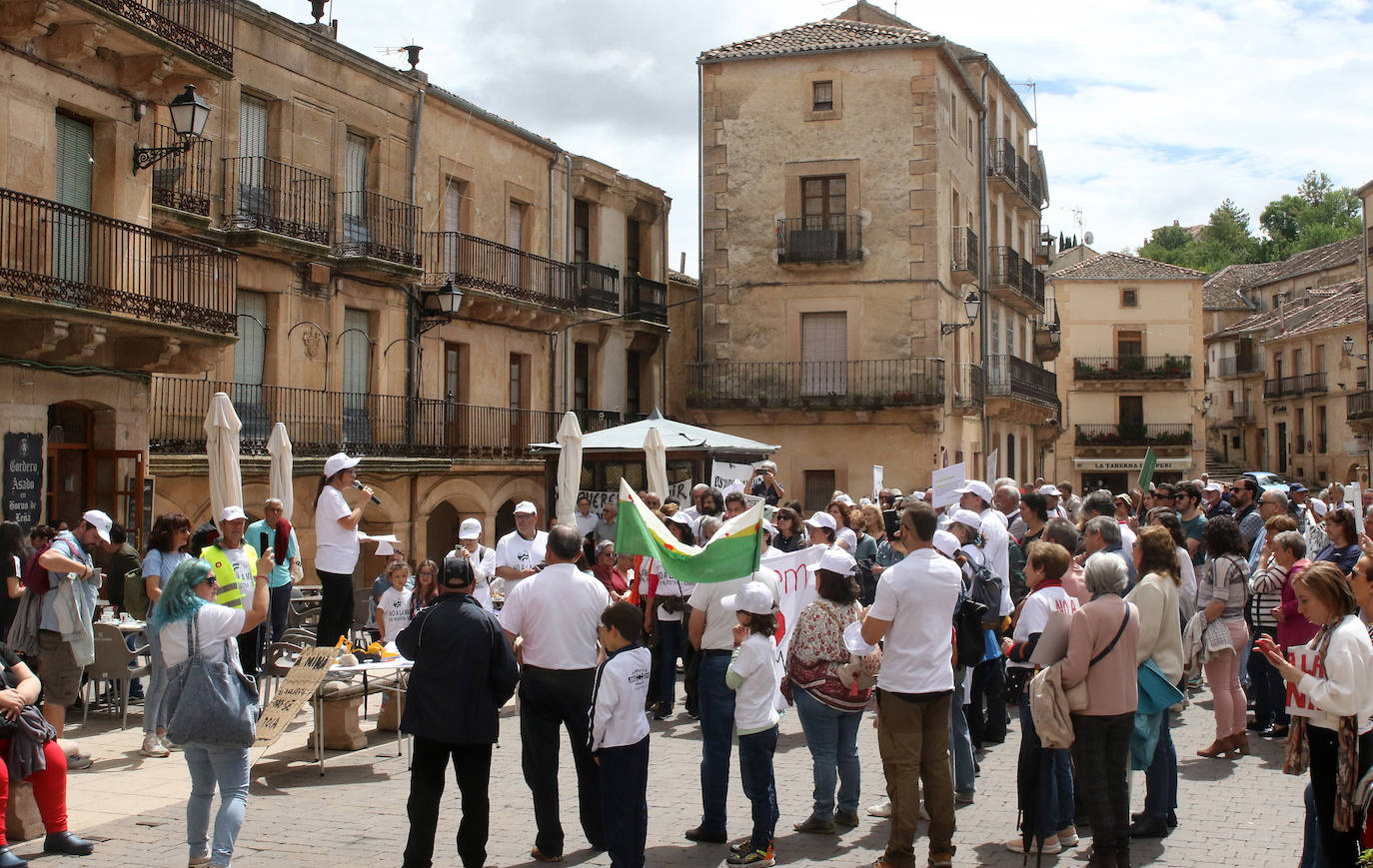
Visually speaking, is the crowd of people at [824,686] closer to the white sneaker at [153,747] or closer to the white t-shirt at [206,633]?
the white t-shirt at [206,633]

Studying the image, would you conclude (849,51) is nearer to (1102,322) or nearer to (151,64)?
(151,64)

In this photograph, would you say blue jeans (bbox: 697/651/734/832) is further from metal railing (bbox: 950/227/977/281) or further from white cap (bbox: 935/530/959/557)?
metal railing (bbox: 950/227/977/281)

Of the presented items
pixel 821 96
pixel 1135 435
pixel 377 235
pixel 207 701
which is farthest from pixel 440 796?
pixel 1135 435

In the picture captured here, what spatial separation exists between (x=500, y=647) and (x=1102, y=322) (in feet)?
172

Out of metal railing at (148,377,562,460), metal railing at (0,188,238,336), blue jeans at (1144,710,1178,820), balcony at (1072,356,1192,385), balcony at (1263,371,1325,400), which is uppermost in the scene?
Result: balcony at (1072,356,1192,385)

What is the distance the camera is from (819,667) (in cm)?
765

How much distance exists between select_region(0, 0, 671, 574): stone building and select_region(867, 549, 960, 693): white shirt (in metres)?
10.3

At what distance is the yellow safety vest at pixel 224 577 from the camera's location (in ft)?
32.6

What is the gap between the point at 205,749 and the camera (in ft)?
22.7

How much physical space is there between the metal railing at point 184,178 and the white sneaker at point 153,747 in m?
10.6

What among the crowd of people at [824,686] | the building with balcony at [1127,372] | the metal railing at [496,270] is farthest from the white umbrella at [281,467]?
the building with balcony at [1127,372]

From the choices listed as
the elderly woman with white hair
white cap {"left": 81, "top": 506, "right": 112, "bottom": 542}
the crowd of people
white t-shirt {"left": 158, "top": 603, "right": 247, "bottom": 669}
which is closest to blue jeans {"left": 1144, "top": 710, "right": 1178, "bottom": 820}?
the crowd of people

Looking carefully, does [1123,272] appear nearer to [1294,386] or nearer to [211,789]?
[1294,386]

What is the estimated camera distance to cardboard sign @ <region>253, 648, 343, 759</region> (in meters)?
9.15
